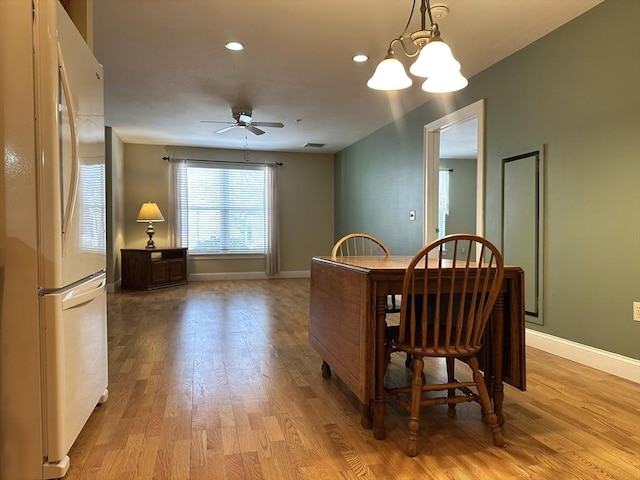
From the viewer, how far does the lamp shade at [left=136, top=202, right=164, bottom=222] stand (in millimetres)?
6555

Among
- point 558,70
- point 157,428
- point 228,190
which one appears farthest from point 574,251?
point 228,190

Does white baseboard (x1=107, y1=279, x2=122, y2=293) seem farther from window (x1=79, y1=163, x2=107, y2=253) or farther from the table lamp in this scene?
window (x1=79, y1=163, x2=107, y2=253)

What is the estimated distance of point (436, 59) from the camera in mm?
1762

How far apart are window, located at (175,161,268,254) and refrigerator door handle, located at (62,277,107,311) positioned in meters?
5.58

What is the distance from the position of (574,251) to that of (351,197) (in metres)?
4.56

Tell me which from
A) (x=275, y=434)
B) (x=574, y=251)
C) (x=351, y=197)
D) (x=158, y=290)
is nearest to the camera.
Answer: (x=275, y=434)

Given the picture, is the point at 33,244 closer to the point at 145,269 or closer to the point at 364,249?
the point at 364,249

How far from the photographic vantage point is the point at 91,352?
1.84 m

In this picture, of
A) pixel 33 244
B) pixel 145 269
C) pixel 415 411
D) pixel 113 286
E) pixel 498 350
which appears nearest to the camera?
pixel 33 244

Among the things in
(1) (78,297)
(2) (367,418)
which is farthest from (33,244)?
(2) (367,418)

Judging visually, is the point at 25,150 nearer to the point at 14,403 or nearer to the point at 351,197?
the point at 14,403

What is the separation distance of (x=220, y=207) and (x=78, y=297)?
6.07 meters

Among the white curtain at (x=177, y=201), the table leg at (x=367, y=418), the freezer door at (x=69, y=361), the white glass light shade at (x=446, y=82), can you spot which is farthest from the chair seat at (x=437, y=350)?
the white curtain at (x=177, y=201)

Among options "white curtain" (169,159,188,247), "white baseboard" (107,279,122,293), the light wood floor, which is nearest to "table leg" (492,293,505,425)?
the light wood floor
